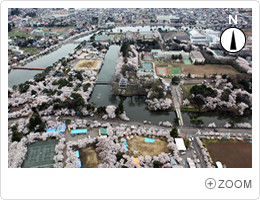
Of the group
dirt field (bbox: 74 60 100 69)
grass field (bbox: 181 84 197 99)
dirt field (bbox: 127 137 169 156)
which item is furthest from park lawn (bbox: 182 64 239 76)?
dirt field (bbox: 127 137 169 156)

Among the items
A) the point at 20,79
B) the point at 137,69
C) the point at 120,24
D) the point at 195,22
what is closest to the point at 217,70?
the point at 137,69

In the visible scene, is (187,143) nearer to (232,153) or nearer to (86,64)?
(232,153)

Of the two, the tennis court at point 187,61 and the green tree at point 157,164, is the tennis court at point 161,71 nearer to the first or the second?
the tennis court at point 187,61

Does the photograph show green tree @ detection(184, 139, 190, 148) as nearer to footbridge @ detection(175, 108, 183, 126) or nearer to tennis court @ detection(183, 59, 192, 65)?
footbridge @ detection(175, 108, 183, 126)

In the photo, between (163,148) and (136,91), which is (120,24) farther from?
(163,148)

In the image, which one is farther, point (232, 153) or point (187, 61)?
point (187, 61)

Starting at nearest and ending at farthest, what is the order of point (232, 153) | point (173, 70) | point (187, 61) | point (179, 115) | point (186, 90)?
point (232, 153) < point (179, 115) < point (186, 90) < point (173, 70) < point (187, 61)

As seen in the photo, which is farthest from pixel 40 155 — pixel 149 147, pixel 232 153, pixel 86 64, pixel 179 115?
pixel 86 64
